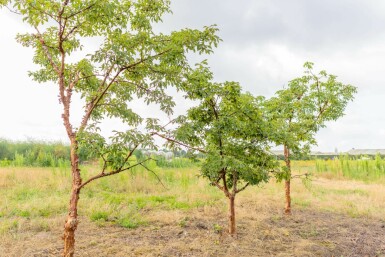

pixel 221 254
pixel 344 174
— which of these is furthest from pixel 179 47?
pixel 344 174

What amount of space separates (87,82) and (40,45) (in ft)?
3.18

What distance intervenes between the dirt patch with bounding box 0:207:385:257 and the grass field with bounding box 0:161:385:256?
0.02m

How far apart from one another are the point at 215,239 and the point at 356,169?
1511 cm

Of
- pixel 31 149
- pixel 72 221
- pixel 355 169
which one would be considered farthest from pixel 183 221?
pixel 31 149

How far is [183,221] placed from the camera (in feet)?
24.5

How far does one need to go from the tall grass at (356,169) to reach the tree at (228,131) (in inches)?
545

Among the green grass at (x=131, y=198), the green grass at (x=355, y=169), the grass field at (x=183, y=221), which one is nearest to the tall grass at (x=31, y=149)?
the green grass at (x=131, y=198)

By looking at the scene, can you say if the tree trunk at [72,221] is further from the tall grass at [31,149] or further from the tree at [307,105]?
the tall grass at [31,149]

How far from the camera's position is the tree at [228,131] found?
18.4 feet

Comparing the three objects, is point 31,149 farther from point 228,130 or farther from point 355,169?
point 228,130

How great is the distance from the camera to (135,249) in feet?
18.9

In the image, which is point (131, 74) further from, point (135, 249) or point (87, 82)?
point (135, 249)

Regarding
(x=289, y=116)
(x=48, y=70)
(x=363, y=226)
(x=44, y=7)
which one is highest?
(x=44, y=7)

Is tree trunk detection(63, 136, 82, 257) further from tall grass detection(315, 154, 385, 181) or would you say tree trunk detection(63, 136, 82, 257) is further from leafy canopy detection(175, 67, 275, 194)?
tall grass detection(315, 154, 385, 181)
